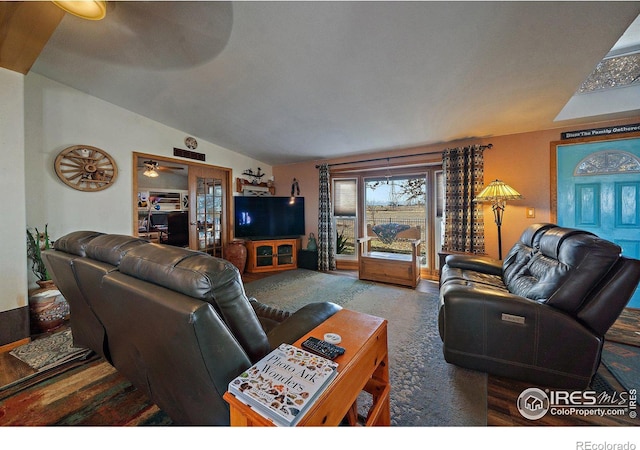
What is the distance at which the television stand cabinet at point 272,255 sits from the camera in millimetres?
4449

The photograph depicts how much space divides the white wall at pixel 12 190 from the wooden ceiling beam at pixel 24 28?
22cm

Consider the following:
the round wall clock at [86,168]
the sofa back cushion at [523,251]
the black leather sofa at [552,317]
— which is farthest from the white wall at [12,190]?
the sofa back cushion at [523,251]

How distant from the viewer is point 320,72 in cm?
222

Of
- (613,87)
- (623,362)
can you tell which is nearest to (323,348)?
(623,362)

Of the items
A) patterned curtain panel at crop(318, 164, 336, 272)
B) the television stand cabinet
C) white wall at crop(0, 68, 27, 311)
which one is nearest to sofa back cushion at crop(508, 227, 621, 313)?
patterned curtain panel at crop(318, 164, 336, 272)

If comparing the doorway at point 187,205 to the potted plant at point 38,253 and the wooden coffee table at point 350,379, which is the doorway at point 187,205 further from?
the wooden coffee table at point 350,379

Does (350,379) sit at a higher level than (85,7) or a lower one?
lower

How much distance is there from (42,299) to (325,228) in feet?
11.9

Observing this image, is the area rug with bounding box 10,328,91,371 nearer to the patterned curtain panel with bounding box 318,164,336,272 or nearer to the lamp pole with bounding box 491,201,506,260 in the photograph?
the patterned curtain panel with bounding box 318,164,336,272

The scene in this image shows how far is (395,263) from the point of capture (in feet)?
11.6

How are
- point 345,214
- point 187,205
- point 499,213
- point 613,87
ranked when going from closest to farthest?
1. point 613,87
2. point 499,213
3. point 187,205
4. point 345,214

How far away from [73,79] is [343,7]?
303cm

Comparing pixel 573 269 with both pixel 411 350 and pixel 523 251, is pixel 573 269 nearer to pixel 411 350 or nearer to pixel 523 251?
pixel 523 251
